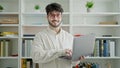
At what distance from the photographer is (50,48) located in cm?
182

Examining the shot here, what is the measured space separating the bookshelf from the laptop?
144cm

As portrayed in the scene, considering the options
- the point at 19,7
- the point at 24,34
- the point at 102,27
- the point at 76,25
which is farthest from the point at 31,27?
the point at 102,27

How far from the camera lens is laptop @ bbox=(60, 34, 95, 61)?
5.62 feet

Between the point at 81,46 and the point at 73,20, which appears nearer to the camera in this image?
the point at 81,46

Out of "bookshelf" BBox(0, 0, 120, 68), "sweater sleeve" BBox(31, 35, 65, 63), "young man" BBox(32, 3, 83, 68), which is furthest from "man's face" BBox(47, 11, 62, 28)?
"bookshelf" BBox(0, 0, 120, 68)

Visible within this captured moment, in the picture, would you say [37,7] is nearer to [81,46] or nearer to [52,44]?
[52,44]

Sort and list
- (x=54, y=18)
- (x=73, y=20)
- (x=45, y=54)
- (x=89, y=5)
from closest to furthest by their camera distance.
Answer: (x=45, y=54)
(x=54, y=18)
(x=89, y=5)
(x=73, y=20)

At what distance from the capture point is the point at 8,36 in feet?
10.5

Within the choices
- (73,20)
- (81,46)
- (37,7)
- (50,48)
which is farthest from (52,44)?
(73,20)

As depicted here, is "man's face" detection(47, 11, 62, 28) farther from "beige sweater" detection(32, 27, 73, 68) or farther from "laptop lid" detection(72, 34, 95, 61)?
"laptop lid" detection(72, 34, 95, 61)

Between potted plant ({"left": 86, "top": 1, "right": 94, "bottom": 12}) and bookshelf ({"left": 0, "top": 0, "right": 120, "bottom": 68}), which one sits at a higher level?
potted plant ({"left": 86, "top": 1, "right": 94, "bottom": 12})

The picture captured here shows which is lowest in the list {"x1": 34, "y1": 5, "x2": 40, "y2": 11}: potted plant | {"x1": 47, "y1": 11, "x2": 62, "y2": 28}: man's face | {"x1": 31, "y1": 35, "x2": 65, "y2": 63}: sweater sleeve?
{"x1": 31, "y1": 35, "x2": 65, "y2": 63}: sweater sleeve

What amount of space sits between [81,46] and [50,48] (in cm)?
29

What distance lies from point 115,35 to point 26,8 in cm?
166
